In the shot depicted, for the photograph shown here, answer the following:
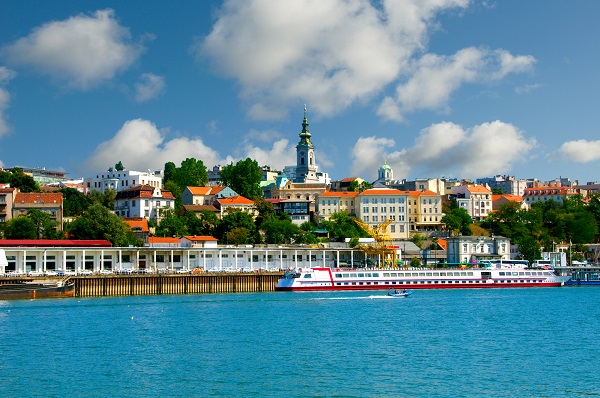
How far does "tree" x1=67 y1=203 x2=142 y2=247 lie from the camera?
295 ft

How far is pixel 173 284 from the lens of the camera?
7556 centimetres

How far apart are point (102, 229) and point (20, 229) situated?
8.98 meters

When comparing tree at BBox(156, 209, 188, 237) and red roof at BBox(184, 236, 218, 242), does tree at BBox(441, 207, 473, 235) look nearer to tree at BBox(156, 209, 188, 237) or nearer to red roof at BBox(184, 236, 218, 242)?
tree at BBox(156, 209, 188, 237)

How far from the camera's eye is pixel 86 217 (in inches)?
3762

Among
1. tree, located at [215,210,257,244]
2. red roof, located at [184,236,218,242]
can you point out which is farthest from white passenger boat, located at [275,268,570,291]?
tree, located at [215,210,257,244]

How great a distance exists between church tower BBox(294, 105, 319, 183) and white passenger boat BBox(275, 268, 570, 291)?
257ft

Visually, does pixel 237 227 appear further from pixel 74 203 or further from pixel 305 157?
pixel 305 157

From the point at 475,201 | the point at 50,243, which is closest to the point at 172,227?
the point at 50,243

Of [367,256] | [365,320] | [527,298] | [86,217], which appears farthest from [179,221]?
[365,320]

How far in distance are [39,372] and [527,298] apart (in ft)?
154

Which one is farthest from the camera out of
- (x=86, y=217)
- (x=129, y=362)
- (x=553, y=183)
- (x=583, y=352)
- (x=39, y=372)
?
(x=553, y=183)

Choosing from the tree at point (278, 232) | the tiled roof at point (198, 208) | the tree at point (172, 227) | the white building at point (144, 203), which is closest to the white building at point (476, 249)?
the tree at point (278, 232)

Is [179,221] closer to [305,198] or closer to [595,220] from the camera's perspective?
[305,198]

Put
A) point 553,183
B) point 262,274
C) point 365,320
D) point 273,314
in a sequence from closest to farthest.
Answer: point 365,320 → point 273,314 → point 262,274 → point 553,183
